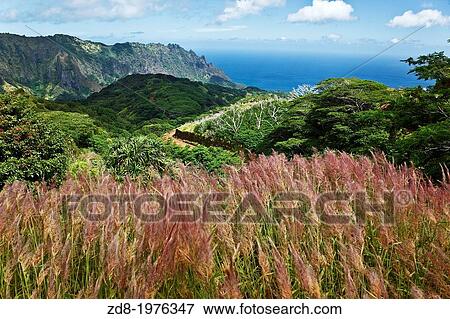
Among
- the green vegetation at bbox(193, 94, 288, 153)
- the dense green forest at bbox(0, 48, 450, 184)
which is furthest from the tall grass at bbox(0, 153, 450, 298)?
the green vegetation at bbox(193, 94, 288, 153)

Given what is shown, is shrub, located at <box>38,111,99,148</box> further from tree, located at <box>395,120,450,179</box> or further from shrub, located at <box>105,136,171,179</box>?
tree, located at <box>395,120,450,179</box>

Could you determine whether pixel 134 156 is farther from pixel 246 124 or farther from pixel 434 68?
pixel 246 124

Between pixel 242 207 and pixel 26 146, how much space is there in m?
6.84

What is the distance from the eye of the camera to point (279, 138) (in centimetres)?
2095

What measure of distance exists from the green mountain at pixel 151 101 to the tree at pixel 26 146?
54.8 metres

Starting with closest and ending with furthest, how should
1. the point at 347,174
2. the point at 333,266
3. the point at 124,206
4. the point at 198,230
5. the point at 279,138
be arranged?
the point at 198,230
the point at 333,266
the point at 124,206
the point at 347,174
the point at 279,138

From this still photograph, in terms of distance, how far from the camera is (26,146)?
25.6ft

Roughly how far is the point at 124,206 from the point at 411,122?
5.57m

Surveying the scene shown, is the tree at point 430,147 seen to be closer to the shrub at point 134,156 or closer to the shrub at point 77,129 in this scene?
the shrub at point 134,156

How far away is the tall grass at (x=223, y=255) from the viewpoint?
1475 millimetres

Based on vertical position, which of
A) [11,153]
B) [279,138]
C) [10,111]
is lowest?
[279,138]

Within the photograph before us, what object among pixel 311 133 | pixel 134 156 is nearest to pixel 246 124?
pixel 311 133
